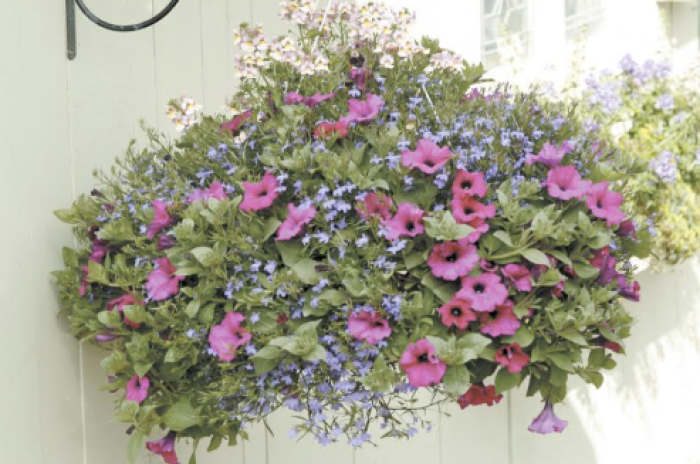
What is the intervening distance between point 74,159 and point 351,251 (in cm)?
67

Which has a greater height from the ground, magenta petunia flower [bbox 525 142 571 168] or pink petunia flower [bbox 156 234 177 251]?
magenta petunia flower [bbox 525 142 571 168]

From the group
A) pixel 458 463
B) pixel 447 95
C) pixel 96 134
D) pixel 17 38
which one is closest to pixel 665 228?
pixel 458 463

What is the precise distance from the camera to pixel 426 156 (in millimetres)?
1458

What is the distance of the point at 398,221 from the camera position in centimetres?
142

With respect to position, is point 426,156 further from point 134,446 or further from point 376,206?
point 134,446

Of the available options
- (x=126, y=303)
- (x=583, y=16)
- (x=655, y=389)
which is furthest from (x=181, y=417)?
(x=655, y=389)

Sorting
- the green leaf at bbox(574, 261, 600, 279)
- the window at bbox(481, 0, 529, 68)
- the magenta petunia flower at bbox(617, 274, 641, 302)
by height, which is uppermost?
the window at bbox(481, 0, 529, 68)

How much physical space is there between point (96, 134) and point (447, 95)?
71 centimetres

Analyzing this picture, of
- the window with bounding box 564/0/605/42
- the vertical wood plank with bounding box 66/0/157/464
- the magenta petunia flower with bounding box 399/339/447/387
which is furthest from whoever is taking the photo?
the window with bounding box 564/0/605/42

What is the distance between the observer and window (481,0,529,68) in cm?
316

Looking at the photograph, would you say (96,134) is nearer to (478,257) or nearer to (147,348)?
(147,348)

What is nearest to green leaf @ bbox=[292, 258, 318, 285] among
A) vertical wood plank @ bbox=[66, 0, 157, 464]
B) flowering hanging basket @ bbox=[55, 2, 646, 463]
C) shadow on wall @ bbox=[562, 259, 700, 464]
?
flowering hanging basket @ bbox=[55, 2, 646, 463]

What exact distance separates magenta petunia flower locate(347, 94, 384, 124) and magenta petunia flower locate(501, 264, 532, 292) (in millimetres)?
338

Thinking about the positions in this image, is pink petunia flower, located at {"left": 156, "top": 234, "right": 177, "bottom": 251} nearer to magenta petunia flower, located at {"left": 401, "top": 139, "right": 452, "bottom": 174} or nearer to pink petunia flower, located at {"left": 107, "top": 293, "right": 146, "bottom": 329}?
pink petunia flower, located at {"left": 107, "top": 293, "right": 146, "bottom": 329}
